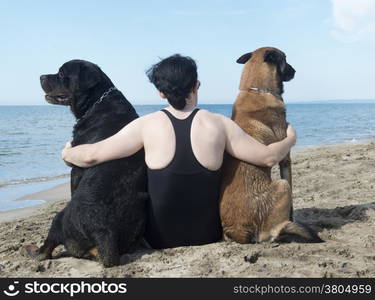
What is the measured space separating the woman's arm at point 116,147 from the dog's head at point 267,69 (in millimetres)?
1480

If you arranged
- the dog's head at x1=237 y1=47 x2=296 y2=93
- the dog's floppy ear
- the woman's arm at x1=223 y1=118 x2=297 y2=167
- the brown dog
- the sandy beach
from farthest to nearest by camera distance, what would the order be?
1. the dog's head at x1=237 y1=47 x2=296 y2=93
2. the dog's floppy ear
3. the brown dog
4. the woman's arm at x1=223 y1=118 x2=297 y2=167
5. the sandy beach

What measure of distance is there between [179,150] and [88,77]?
134 cm

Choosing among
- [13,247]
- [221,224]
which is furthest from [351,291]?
[13,247]

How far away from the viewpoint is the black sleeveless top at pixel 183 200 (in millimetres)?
3639

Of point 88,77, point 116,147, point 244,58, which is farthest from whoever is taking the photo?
point 244,58

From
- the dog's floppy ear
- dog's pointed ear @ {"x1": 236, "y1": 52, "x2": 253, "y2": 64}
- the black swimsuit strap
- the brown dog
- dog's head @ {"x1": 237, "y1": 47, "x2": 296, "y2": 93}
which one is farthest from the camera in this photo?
dog's pointed ear @ {"x1": 236, "y1": 52, "x2": 253, "y2": 64}

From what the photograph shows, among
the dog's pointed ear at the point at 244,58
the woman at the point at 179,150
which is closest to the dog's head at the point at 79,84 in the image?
the woman at the point at 179,150

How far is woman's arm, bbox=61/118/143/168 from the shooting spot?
12.0ft

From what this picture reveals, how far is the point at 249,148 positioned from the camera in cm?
387

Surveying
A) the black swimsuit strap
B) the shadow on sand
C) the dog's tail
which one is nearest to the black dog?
the black swimsuit strap

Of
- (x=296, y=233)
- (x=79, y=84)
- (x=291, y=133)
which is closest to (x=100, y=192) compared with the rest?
(x=79, y=84)

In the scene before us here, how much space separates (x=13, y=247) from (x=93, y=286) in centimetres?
184

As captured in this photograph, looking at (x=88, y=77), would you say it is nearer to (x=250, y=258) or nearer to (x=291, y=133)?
(x=291, y=133)

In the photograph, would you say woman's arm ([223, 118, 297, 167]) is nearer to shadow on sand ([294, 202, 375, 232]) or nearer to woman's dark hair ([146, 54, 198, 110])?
woman's dark hair ([146, 54, 198, 110])
